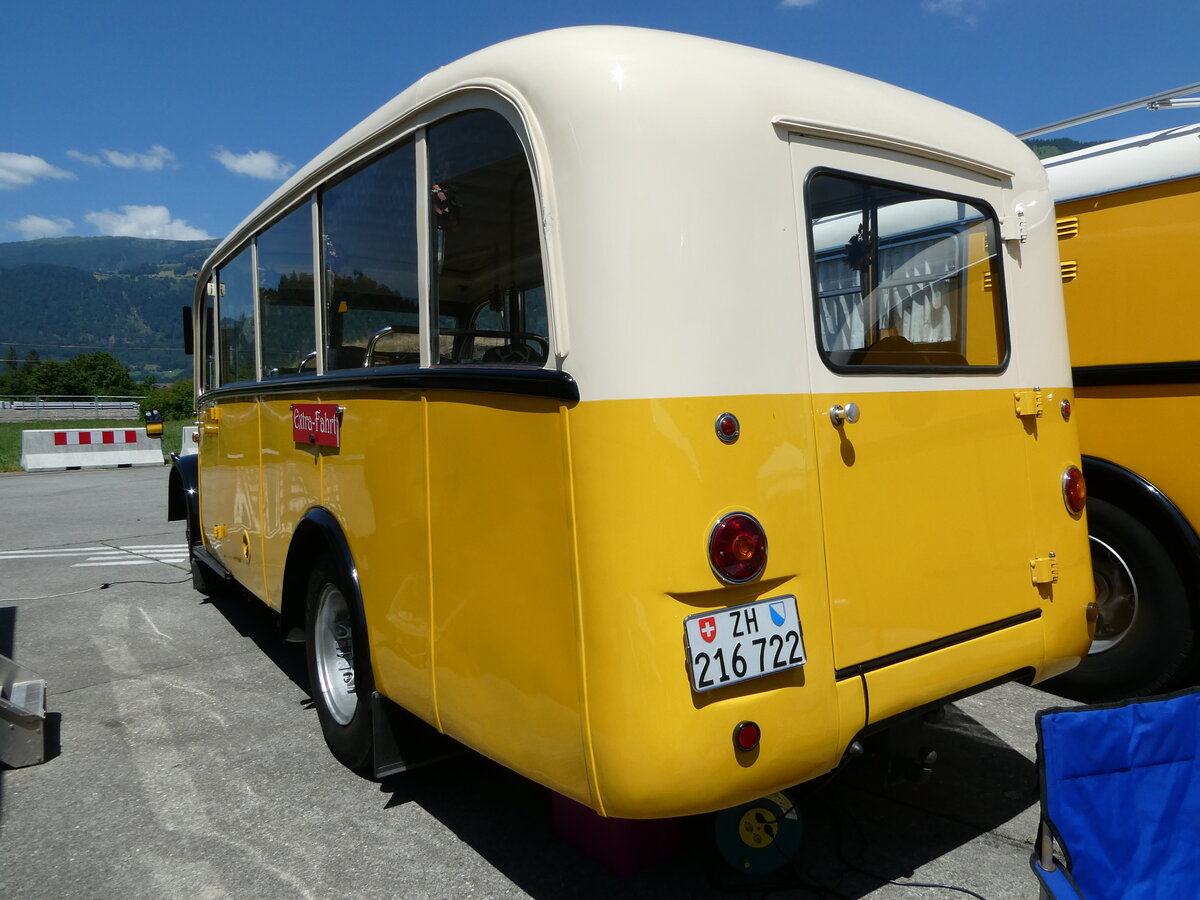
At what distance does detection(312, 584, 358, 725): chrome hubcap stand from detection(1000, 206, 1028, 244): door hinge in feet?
9.50

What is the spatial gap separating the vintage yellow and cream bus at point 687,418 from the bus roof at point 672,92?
0.03 feet

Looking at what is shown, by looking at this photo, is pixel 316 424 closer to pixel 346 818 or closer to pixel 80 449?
pixel 346 818

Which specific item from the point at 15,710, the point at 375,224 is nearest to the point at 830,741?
the point at 375,224

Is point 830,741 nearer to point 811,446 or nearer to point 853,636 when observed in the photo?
point 853,636

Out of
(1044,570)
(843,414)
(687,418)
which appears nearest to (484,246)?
(687,418)

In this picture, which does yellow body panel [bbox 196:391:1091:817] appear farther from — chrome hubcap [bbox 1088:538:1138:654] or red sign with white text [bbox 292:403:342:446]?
chrome hubcap [bbox 1088:538:1138:654]

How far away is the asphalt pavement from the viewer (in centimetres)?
282

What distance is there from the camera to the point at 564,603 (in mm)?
2248

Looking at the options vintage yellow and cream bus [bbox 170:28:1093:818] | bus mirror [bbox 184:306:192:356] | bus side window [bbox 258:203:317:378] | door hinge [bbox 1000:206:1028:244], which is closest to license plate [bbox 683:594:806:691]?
vintage yellow and cream bus [bbox 170:28:1093:818]

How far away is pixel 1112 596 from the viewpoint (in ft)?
13.6

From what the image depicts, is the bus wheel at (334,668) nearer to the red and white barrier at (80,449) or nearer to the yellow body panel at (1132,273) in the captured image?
the yellow body panel at (1132,273)

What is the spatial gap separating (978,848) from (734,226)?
7.16ft

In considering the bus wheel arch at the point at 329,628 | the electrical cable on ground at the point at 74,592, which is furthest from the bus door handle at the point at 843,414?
the electrical cable on ground at the point at 74,592

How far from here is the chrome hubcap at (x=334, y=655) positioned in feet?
12.5
